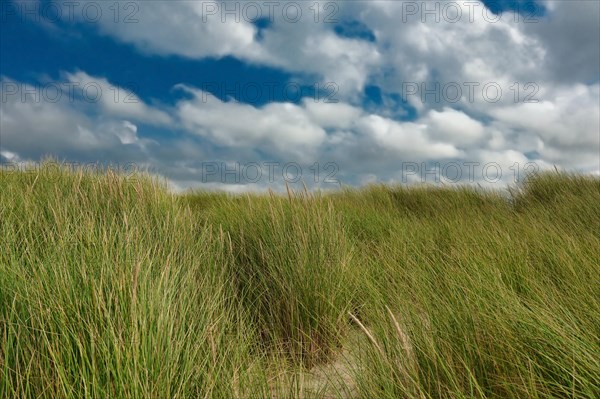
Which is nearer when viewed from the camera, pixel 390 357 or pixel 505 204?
pixel 390 357

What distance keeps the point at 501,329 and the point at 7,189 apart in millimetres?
4300

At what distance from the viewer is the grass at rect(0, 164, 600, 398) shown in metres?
1.69

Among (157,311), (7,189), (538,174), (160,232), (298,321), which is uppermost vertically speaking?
(538,174)

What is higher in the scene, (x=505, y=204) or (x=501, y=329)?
(x=505, y=204)

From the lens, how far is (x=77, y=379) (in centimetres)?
154

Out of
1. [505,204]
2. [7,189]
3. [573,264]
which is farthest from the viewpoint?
[505,204]

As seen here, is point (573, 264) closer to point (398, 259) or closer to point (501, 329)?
point (398, 259)

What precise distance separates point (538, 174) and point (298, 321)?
26.1 feet

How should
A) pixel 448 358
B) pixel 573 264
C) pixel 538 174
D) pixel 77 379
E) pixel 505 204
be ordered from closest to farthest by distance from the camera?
pixel 77 379 → pixel 448 358 → pixel 573 264 → pixel 505 204 → pixel 538 174

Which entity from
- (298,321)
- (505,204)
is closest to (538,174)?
(505,204)

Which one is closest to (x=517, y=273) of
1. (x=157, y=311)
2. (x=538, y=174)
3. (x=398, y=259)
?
(x=398, y=259)

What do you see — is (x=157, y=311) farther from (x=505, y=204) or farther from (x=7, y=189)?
(x=505, y=204)

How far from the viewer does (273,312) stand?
301 cm

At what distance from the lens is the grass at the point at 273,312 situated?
169cm
